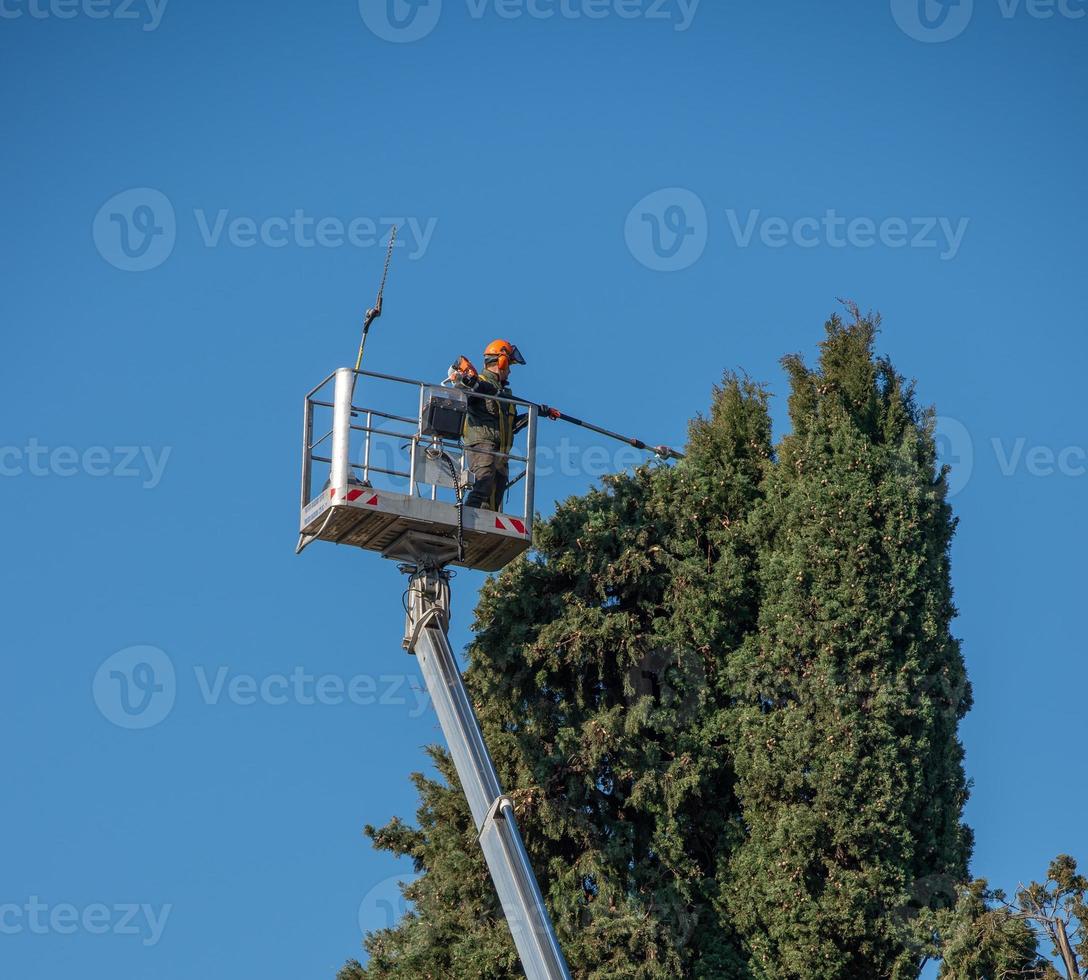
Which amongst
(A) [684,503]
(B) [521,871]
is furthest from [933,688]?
(B) [521,871]

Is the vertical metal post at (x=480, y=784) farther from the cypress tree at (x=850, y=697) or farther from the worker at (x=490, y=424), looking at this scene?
the cypress tree at (x=850, y=697)

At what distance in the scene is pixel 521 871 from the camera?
2156cm

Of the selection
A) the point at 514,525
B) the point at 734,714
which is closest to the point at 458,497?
the point at 514,525

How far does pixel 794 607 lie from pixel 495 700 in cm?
401

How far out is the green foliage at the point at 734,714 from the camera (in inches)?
922

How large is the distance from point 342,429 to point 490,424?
2254 mm

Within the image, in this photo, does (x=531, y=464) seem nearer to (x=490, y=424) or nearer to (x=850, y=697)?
(x=490, y=424)

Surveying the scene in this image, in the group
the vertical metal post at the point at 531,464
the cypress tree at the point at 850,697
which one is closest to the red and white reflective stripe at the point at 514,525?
the vertical metal post at the point at 531,464

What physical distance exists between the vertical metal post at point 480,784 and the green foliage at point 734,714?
1987 millimetres

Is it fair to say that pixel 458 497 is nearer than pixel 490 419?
Yes

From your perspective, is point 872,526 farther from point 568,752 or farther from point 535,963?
point 535,963

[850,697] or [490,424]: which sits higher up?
[490,424]

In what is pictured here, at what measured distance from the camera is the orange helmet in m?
25.3

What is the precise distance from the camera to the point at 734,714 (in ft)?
81.0
